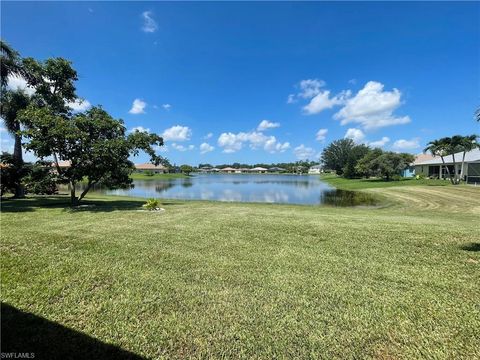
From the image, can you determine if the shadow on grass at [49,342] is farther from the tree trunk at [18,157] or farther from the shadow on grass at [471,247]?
the tree trunk at [18,157]

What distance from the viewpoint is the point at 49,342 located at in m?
2.89

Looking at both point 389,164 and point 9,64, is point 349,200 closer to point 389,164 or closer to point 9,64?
point 9,64

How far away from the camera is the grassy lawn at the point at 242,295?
290 centimetres

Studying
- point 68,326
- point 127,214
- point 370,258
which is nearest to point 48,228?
point 127,214

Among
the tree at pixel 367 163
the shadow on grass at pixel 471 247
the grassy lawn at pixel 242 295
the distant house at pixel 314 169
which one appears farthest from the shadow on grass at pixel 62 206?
the distant house at pixel 314 169

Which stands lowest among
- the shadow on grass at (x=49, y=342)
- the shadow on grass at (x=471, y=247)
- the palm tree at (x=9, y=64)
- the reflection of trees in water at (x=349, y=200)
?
the reflection of trees in water at (x=349, y=200)

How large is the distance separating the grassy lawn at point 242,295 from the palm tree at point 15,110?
12892mm

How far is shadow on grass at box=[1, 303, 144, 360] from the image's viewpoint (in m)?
2.75

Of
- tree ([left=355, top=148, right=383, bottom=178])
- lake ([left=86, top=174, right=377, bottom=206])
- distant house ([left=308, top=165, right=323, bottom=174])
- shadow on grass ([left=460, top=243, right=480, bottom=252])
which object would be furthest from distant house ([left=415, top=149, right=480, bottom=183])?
distant house ([left=308, top=165, right=323, bottom=174])

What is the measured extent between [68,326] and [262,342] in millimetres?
2127

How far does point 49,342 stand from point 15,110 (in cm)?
1902

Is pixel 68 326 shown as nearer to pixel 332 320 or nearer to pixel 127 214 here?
pixel 332 320

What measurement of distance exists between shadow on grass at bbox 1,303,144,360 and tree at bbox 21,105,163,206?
924 centimetres

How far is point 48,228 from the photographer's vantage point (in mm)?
7402
